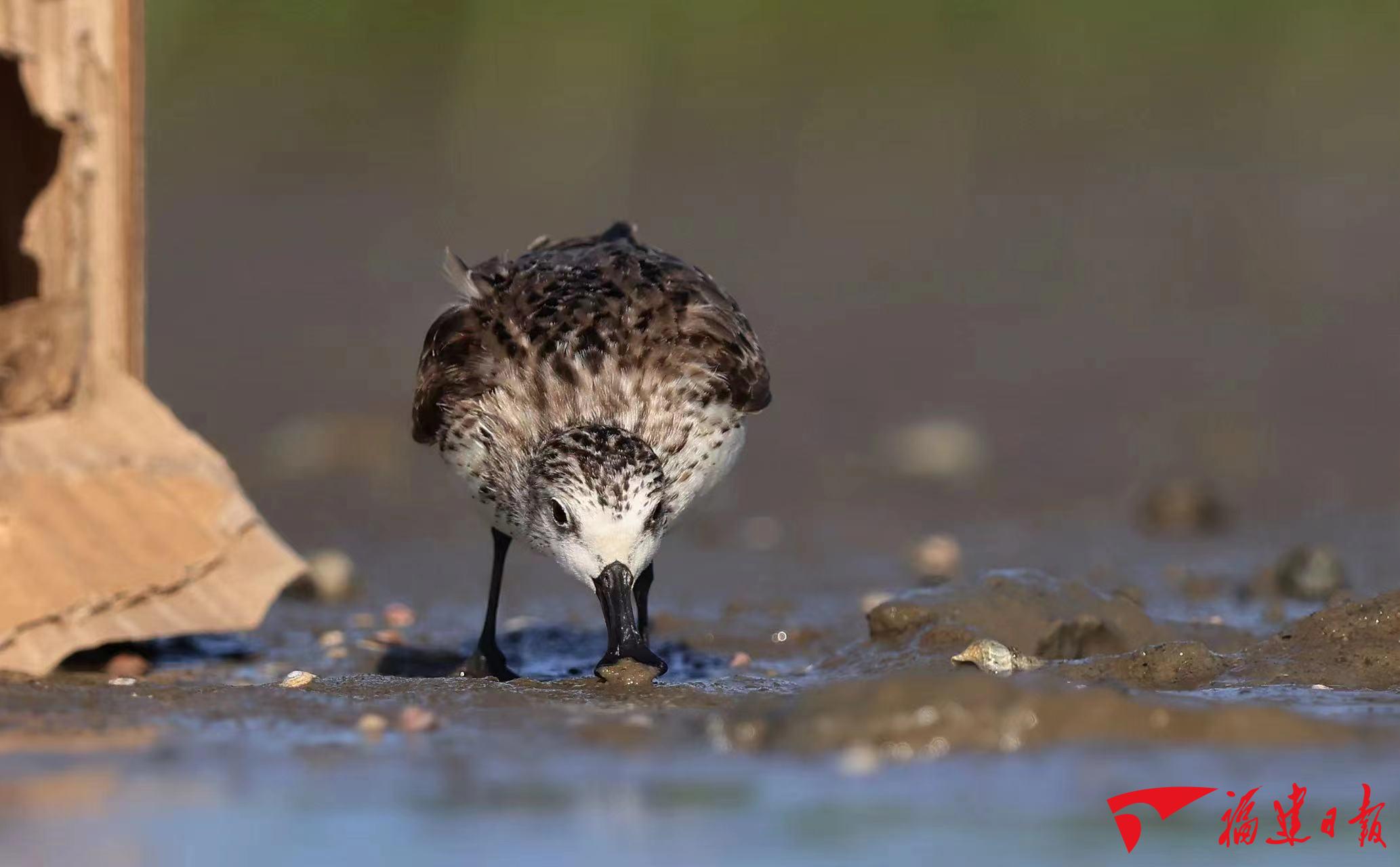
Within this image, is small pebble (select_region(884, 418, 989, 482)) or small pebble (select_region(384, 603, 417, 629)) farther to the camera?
small pebble (select_region(884, 418, 989, 482))

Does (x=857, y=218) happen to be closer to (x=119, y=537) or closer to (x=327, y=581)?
(x=327, y=581)

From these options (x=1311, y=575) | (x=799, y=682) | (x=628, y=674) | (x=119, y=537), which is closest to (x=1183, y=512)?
(x=1311, y=575)

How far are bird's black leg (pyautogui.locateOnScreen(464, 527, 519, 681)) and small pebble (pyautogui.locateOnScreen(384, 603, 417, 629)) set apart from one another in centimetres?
62

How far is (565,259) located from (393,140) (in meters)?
8.92

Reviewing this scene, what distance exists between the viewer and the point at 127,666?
6715 millimetres

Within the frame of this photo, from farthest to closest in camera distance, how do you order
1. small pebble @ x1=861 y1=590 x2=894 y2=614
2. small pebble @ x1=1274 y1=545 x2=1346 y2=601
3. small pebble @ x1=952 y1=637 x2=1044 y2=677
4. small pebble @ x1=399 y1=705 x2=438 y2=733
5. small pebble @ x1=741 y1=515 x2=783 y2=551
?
small pebble @ x1=741 y1=515 x2=783 y2=551
small pebble @ x1=1274 y1=545 x2=1346 y2=601
small pebble @ x1=861 y1=590 x2=894 y2=614
small pebble @ x1=952 y1=637 x2=1044 y2=677
small pebble @ x1=399 y1=705 x2=438 y2=733

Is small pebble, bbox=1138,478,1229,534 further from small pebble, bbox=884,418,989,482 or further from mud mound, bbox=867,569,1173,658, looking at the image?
mud mound, bbox=867,569,1173,658

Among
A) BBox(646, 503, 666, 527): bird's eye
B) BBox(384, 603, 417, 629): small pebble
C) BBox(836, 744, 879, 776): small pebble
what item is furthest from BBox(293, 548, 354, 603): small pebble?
BBox(836, 744, 879, 776): small pebble

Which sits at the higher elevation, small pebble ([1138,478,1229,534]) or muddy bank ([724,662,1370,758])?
small pebble ([1138,478,1229,534])

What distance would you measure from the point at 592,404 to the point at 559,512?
503 mm

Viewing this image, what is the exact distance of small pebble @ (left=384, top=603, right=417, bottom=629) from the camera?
809 cm

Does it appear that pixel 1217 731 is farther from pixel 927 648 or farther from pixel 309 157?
pixel 309 157

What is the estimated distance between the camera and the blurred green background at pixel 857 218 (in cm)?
1152

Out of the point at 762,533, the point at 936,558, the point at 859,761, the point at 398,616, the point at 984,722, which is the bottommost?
the point at 859,761
